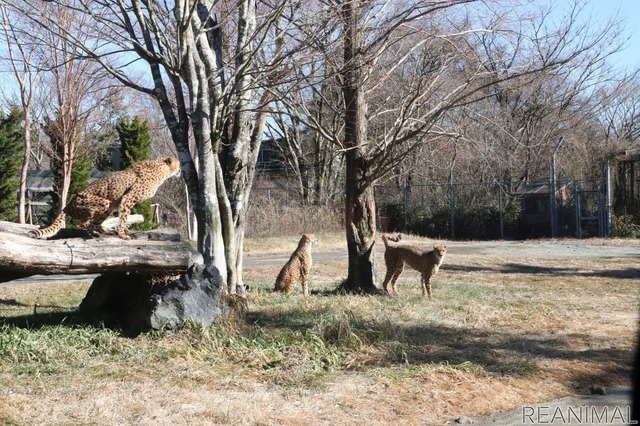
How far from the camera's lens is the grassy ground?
21.1 ft

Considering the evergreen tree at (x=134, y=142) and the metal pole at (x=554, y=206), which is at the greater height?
the evergreen tree at (x=134, y=142)

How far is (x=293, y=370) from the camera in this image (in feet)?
24.9

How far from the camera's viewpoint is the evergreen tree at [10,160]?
28.0 m

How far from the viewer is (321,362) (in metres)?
7.89

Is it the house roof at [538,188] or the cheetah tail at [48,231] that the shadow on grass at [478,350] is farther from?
the house roof at [538,188]

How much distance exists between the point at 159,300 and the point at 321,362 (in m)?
2.17

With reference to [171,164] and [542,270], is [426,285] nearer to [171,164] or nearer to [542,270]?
[171,164]

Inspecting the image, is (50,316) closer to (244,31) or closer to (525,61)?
(244,31)

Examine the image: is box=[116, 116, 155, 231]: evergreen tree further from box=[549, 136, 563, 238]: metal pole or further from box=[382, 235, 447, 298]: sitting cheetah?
box=[382, 235, 447, 298]: sitting cheetah

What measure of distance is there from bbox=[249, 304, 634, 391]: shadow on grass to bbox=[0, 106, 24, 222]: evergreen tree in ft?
69.8

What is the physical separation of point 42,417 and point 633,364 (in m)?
6.31

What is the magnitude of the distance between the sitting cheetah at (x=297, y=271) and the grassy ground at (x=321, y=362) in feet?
2.82

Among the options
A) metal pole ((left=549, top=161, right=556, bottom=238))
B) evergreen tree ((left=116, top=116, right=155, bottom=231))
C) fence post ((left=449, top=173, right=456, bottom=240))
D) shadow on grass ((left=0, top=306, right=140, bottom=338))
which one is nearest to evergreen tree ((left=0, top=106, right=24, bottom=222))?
evergreen tree ((left=116, top=116, right=155, bottom=231))

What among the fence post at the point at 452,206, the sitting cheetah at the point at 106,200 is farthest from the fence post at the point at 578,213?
the sitting cheetah at the point at 106,200
